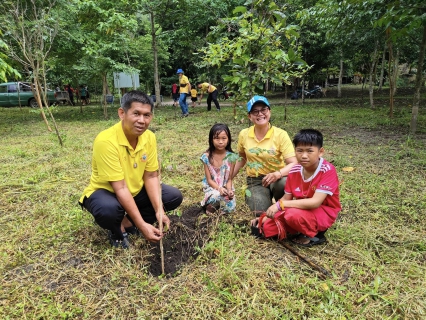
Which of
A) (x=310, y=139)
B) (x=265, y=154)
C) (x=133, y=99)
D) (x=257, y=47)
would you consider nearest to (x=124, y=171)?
(x=133, y=99)

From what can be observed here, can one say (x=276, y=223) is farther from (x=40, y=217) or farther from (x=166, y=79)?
(x=166, y=79)

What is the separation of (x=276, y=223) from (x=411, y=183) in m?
2.26

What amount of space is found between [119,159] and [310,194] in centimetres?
152

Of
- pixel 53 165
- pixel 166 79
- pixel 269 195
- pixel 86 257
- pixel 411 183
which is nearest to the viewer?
pixel 86 257

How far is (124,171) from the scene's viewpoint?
2250mm

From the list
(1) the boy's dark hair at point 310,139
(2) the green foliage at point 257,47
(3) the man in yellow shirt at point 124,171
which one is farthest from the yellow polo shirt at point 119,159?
(1) the boy's dark hair at point 310,139

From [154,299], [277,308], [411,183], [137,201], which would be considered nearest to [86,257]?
[137,201]

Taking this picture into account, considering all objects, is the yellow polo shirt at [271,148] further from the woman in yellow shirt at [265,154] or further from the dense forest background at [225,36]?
the dense forest background at [225,36]

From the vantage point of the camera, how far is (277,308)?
1719 mm

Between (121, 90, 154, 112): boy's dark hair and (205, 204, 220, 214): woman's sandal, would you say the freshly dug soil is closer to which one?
(205, 204, 220, 214): woman's sandal

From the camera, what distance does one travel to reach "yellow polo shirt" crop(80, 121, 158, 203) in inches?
83.3

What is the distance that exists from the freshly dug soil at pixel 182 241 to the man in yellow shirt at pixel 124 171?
188mm

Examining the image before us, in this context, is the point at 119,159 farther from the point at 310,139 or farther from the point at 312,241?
the point at 312,241

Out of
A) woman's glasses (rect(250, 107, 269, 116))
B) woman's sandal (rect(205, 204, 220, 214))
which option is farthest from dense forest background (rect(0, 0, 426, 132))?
woman's sandal (rect(205, 204, 220, 214))
